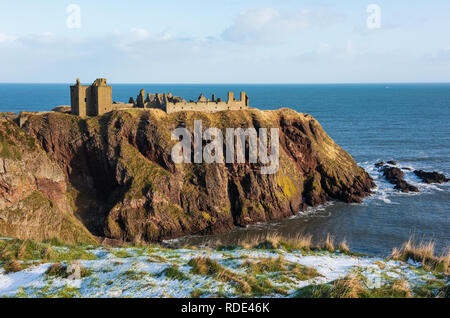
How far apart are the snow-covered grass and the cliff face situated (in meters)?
32.8

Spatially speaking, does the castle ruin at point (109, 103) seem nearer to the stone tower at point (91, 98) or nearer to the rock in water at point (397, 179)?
the stone tower at point (91, 98)

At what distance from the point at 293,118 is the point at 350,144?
3774 cm

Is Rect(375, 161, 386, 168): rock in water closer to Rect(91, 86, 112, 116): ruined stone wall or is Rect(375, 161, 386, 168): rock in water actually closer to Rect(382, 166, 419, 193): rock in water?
Rect(382, 166, 419, 193): rock in water

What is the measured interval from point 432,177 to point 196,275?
70087 millimetres

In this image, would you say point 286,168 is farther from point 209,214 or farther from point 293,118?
point 209,214

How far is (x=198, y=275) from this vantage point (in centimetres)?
1444

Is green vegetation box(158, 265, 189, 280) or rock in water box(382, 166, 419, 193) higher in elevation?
green vegetation box(158, 265, 189, 280)

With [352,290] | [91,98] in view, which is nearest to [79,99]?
[91,98]

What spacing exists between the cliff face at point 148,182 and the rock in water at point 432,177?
59.1 feet

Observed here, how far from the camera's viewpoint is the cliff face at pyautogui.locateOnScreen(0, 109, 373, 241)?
50.9m

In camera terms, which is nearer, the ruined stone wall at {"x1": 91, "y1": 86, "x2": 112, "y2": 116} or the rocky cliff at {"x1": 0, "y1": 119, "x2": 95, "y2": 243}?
the rocky cliff at {"x1": 0, "y1": 119, "x2": 95, "y2": 243}

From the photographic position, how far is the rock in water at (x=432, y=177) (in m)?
71.7

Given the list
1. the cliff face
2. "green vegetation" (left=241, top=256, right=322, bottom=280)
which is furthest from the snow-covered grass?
the cliff face

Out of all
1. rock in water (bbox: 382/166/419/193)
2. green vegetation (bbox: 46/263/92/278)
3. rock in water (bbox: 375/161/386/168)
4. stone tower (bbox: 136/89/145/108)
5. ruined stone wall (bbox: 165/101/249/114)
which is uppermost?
stone tower (bbox: 136/89/145/108)
